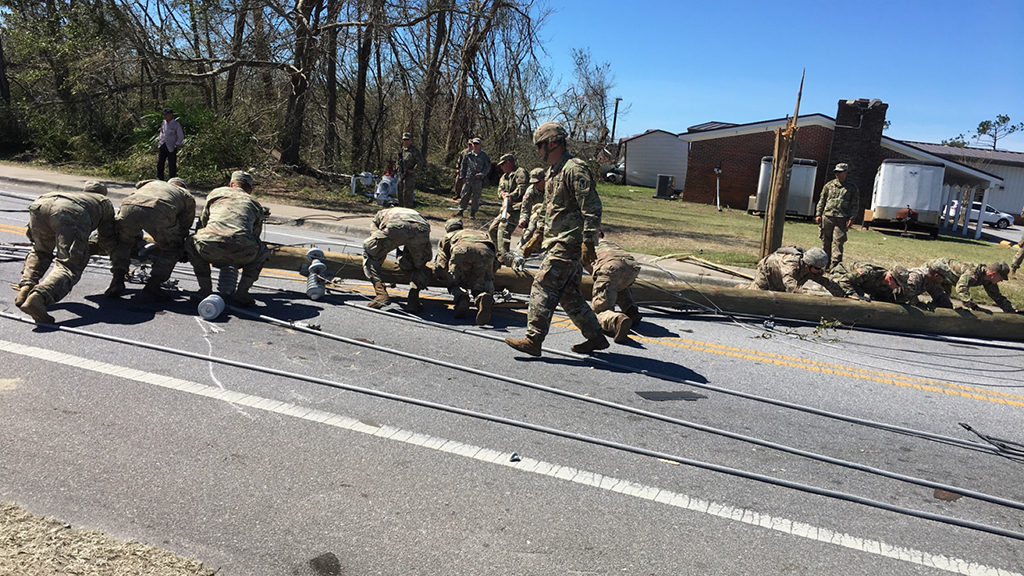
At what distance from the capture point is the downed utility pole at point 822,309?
841 centimetres

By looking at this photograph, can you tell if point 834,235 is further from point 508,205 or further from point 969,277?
point 508,205

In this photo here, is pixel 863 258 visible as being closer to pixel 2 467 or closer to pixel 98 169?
pixel 2 467

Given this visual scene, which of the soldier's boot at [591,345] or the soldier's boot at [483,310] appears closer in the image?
the soldier's boot at [591,345]

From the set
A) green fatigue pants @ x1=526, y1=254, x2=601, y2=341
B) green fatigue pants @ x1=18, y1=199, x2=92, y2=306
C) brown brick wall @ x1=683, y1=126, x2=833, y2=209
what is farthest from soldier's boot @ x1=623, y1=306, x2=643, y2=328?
brown brick wall @ x1=683, y1=126, x2=833, y2=209

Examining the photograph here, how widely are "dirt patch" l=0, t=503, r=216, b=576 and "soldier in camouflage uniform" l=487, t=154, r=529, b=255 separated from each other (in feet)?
25.9

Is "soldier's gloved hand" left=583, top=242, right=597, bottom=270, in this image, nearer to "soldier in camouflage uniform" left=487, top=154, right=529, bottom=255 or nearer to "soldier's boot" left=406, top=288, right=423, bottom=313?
"soldier's boot" left=406, top=288, right=423, bottom=313

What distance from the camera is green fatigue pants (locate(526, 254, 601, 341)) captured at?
20.1ft

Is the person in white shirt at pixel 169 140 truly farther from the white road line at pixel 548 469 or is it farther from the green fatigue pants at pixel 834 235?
the green fatigue pants at pixel 834 235

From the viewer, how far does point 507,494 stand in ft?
12.3

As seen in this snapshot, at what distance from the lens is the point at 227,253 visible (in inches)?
268

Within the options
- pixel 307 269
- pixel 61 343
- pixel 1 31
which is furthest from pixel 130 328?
pixel 1 31

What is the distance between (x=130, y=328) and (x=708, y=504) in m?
5.00

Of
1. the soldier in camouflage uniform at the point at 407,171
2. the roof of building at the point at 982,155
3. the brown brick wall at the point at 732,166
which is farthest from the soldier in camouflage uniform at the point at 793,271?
the roof of building at the point at 982,155

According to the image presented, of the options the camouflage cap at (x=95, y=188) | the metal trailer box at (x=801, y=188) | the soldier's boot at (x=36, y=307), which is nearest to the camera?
the soldier's boot at (x=36, y=307)
